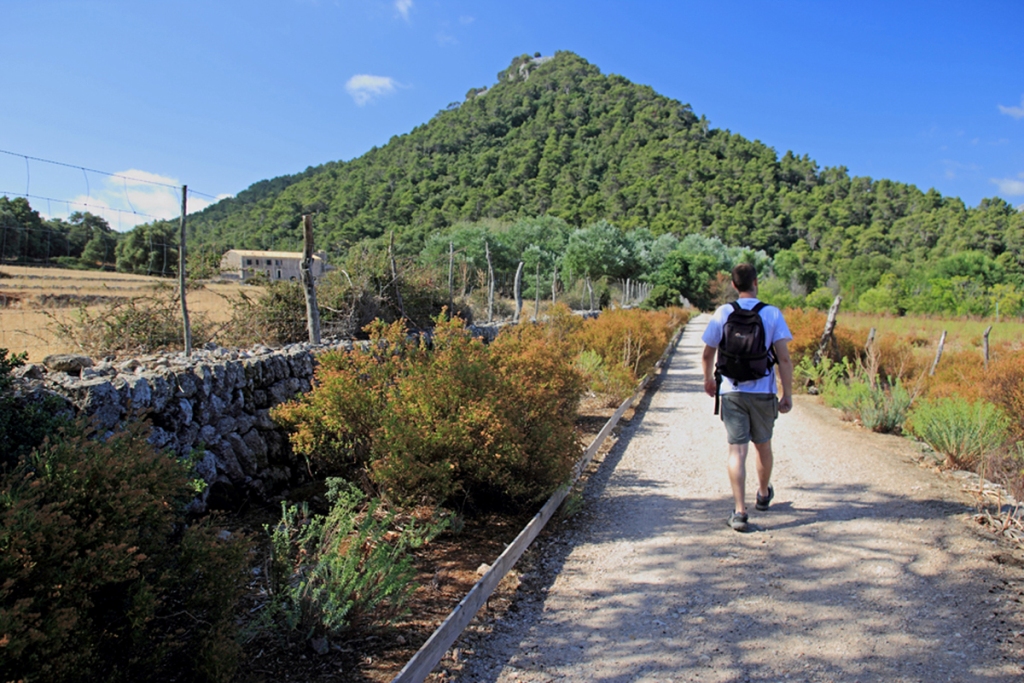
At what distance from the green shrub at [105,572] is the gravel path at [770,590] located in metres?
1.28

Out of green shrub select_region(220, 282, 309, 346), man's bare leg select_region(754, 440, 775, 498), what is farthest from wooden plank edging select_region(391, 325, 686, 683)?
green shrub select_region(220, 282, 309, 346)

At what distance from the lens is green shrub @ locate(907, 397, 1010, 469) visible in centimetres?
636

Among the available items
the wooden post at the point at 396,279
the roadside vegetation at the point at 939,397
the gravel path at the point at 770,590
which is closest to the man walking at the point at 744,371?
the gravel path at the point at 770,590

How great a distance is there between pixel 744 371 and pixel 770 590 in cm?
162

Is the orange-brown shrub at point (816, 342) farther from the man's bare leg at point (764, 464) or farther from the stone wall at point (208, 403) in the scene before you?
the stone wall at point (208, 403)

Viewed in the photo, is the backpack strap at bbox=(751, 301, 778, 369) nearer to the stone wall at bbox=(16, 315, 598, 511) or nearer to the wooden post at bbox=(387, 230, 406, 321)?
the stone wall at bbox=(16, 315, 598, 511)

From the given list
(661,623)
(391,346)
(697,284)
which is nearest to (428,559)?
(661,623)

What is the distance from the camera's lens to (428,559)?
4328mm

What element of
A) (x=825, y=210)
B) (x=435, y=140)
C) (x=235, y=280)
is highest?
(x=435, y=140)

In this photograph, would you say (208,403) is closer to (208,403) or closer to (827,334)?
(208,403)

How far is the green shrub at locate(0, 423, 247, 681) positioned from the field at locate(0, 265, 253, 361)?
5012mm

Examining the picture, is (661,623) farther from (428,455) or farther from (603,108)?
(603,108)

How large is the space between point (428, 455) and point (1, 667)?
3.07m

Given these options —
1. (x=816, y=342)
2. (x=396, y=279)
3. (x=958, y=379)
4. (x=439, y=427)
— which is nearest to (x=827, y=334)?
(x=816, y=342)
